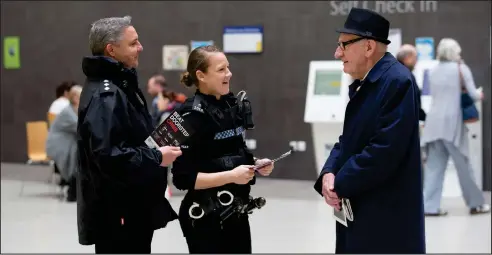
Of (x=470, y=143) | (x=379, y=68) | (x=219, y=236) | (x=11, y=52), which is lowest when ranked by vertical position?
(x=470, y=143)

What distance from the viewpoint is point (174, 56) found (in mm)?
12273

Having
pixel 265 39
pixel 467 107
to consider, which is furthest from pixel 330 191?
pixel 265 39

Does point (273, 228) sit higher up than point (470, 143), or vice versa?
point (470, 143)

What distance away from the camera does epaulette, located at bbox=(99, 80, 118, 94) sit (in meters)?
3.08

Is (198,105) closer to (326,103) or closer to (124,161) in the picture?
(124,161)

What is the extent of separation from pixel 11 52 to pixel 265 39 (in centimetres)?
500

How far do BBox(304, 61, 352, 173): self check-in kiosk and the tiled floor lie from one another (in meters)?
0.69

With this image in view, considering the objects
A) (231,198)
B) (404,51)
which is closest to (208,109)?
(231,198)

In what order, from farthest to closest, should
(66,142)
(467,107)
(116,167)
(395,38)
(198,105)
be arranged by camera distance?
(395,38) < (66,142) < (467,107) < (198,105) < (116,167)

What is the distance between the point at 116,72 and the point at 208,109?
530 mm

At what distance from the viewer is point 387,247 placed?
3010 millimetres

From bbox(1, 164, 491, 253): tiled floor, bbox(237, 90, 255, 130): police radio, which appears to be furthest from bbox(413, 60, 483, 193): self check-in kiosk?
bbox(237, 90, 255, 130): police radio

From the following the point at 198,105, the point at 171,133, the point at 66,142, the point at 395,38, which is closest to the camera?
the point at 171,133

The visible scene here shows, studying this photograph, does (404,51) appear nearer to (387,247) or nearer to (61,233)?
(61,233)
